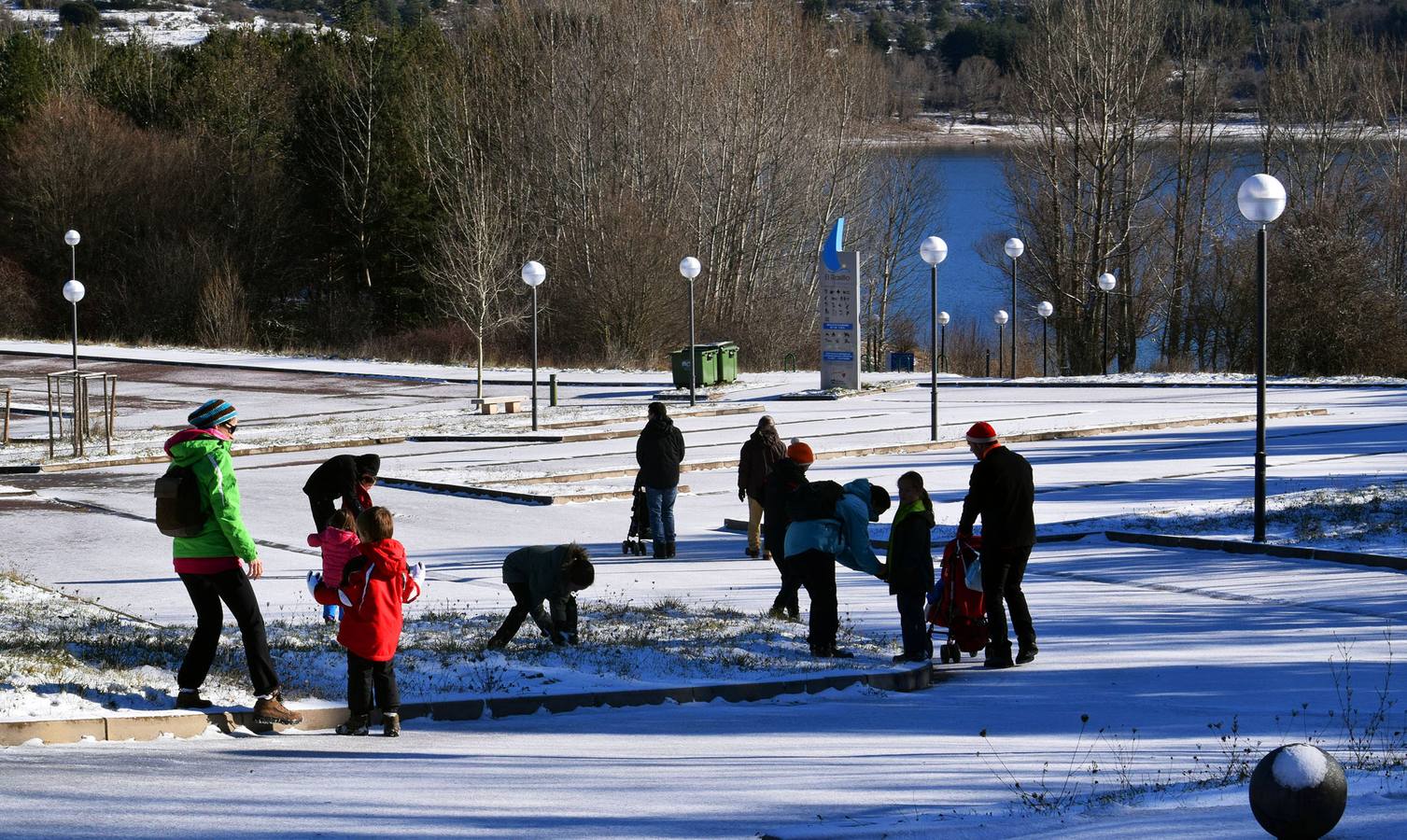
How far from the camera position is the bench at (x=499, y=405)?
108 ft

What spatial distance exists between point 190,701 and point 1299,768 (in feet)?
19.4

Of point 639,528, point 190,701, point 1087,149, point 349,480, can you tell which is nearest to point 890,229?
point 1087,149

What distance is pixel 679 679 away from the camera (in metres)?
10.0

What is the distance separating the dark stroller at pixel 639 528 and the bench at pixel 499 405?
16.1 meters

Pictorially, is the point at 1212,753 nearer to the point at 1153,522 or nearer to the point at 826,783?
the point at 826,783

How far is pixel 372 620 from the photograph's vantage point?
852 centimetres

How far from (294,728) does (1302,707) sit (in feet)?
18.7

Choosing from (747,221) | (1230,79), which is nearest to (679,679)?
(747,221)

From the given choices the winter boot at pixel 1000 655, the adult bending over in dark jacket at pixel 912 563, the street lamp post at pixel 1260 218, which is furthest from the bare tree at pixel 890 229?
the adult bending over in dark jacket at pixel 912 563

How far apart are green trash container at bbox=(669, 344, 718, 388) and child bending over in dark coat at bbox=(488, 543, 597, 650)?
84.5 ft

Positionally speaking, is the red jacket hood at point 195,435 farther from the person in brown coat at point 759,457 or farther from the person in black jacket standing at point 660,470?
the person in black jacket standing at point 660,470

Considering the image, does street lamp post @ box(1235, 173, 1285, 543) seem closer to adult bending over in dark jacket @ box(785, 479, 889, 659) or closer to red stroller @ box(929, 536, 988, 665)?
red stroller @ box(929, 536, 988, 665)

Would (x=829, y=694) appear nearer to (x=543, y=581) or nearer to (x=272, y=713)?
(x=543, y=581)

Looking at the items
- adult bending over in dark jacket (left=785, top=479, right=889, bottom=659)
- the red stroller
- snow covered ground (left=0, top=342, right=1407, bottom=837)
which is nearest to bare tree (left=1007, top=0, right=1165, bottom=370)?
snow covered ground (left=0, top=342, right=1407, bottom=837)
